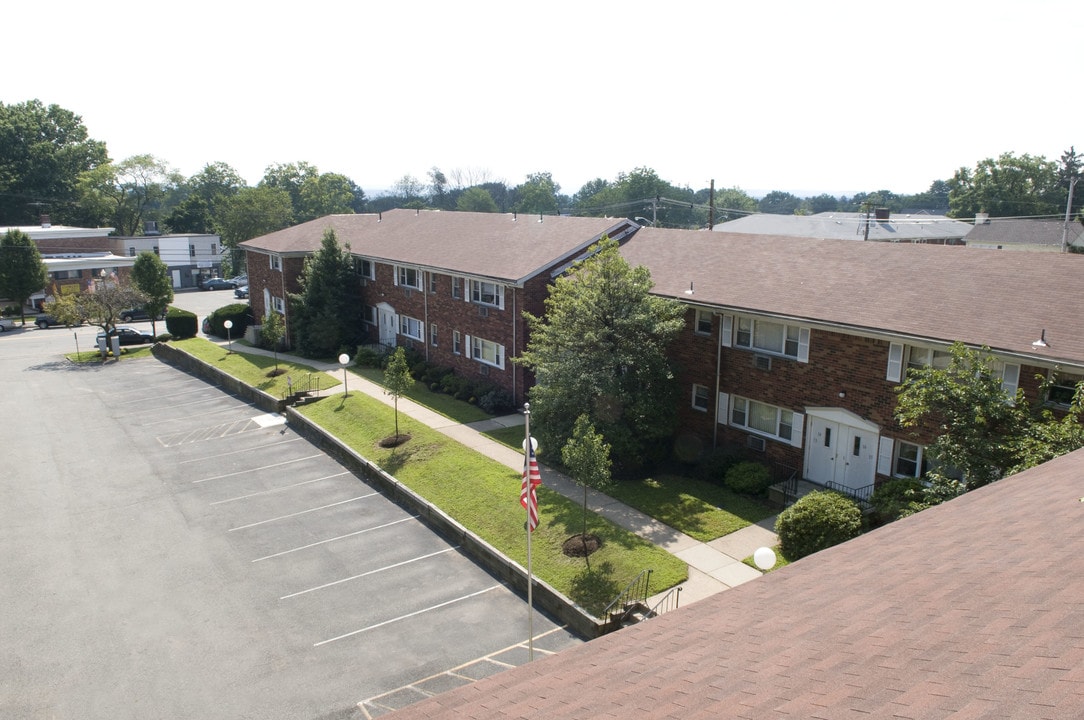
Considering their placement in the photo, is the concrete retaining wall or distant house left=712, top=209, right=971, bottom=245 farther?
distant house left=712, top=209, right=971, bottom=245

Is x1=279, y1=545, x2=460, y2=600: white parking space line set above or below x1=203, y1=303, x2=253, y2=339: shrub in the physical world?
below

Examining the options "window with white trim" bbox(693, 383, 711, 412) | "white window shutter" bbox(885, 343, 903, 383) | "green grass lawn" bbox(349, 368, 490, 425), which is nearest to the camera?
"white window shutter" bbox(885, 343, 903, 383)

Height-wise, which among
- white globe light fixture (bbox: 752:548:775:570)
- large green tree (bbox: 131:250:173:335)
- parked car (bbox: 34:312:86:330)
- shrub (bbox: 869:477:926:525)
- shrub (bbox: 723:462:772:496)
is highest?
large green tree (bbox: 131:250:173:335)

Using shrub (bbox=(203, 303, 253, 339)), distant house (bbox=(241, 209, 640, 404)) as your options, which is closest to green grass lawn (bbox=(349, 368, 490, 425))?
distant house (bbox=(241, 209, 640, 404))

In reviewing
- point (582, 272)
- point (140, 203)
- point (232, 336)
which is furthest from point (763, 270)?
point (140, 203)

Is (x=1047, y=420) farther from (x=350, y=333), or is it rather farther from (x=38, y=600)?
(x=350, y=333)

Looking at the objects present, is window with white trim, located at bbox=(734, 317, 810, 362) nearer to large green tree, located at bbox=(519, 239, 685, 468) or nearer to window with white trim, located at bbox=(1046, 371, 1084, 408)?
large green tree, located at bbox=(519, 239, 685, 468)

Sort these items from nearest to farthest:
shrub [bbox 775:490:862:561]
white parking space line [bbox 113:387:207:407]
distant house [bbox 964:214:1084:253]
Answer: shrub [bbox 775:490:862:561], white parking space line [bbox 113:387:207:407], distant house [bbox 964:214:1084:253]
